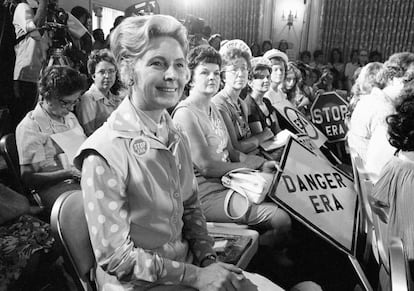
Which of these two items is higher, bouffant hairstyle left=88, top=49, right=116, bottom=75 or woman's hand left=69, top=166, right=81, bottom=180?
bouffant hairstyle left=88, top=49, right=116, bottom=75

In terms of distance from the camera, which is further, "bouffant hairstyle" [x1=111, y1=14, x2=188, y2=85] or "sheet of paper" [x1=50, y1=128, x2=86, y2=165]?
"sheet of paper" [x1=50, y1=128, x2=86, y2=165]

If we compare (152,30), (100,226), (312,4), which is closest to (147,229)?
(100,226)

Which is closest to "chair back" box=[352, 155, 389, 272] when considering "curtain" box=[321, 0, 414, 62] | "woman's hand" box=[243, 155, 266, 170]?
"woman's hand" box=[243, 155, 266, 170]

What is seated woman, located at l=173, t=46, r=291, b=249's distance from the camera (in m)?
1.99

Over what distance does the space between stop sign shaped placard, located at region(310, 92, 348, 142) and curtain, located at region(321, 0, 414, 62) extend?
5.49 m

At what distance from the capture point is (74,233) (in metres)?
1.11

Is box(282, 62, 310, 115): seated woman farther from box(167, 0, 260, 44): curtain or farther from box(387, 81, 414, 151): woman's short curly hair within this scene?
box(167, 0, 260, 44): curtain

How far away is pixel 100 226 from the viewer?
105 centimetres

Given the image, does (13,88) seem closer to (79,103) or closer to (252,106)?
(79,103)

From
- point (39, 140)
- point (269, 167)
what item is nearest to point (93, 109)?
point (39, 140)

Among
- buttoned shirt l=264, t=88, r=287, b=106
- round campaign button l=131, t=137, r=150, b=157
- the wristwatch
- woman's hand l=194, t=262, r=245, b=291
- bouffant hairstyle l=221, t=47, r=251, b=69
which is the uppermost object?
bouffant hairstyle l=221, t=47, r=251, b=69

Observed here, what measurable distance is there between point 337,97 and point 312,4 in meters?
5.49

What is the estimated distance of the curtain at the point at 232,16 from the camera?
8547mm

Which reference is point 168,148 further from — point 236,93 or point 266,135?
point 266,135
